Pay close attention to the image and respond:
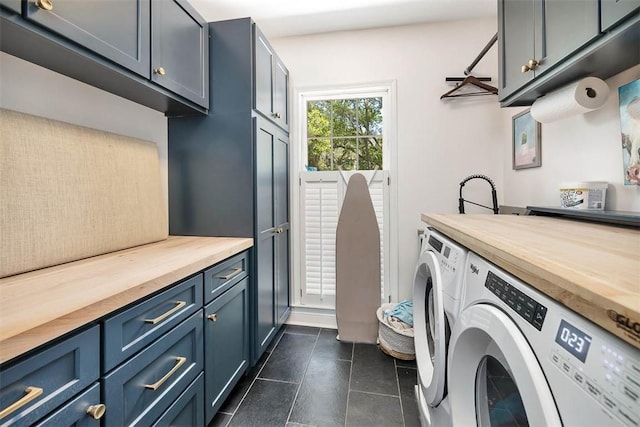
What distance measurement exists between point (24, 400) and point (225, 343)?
0.90m

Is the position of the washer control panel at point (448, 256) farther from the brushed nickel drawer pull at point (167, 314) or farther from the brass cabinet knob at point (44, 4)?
the brass cabinet knob at point (44, 4)

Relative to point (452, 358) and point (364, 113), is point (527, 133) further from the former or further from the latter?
point (452, 358)

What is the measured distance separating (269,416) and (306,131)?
216 cm

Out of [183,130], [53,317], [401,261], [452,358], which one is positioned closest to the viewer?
[53,317]

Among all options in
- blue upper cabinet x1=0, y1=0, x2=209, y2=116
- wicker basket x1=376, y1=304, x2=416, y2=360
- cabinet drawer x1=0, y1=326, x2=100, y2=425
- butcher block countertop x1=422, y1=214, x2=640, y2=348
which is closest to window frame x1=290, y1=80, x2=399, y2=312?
wicker basket x1=376, y1=304, x2=416, y2=360

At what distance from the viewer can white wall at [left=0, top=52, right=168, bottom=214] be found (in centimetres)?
104

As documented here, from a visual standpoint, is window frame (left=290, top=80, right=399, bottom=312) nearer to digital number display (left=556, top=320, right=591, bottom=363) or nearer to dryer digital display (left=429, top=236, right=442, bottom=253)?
dryer digital display (left=429, top=236, right=442, bottom=253)

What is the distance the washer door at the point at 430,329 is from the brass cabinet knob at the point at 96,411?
101 centimetres

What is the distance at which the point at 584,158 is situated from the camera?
1396 mm

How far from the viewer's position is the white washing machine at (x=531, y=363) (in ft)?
1.11

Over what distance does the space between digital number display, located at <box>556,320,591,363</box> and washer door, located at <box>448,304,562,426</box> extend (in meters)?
0.07

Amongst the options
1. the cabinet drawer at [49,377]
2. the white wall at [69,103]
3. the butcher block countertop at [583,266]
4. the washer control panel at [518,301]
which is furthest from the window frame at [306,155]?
the cabinet drawer at [49,377]

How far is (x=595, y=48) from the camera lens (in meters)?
0.94

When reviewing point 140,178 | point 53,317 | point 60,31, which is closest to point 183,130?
point 140,178
